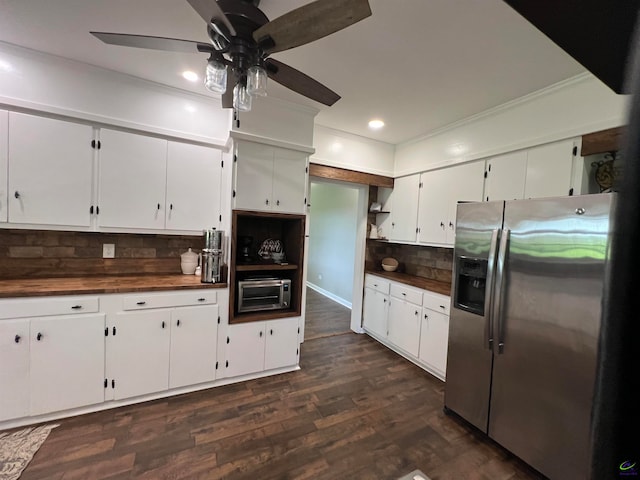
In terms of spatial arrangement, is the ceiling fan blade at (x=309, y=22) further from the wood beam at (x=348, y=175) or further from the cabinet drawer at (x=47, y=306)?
the cabinet drawer at (x=47, y=306)

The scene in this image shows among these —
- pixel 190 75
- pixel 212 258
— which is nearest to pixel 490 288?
pixel 212 258

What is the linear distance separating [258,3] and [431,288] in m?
2.80

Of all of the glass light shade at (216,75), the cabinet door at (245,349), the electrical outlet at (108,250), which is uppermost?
the glass light shade at (216,75)

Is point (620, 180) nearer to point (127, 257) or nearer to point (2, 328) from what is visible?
point (2, 328)

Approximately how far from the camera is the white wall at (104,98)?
6.89 ft

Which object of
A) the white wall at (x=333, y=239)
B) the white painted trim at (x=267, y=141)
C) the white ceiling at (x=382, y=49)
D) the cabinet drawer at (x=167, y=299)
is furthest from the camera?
the white wall at (x=333, y=239)

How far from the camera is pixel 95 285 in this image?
2.21m

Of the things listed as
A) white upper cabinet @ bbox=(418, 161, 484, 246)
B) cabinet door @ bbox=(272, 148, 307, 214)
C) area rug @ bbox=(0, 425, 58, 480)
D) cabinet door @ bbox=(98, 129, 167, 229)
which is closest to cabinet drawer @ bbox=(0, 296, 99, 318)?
cabinet door @ bbox=(98, 129, 167, 229)

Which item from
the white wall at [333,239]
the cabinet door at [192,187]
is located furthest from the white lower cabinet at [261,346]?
the white wall at [333,239]

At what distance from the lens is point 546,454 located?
177cm

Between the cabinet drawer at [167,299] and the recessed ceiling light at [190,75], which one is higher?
the recessed ceiling light at [190,75]

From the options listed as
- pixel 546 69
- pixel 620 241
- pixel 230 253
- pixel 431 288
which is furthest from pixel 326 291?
pixel 620 241

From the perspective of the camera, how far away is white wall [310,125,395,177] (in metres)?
3.32

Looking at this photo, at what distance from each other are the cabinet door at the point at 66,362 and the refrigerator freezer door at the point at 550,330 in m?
2.96
